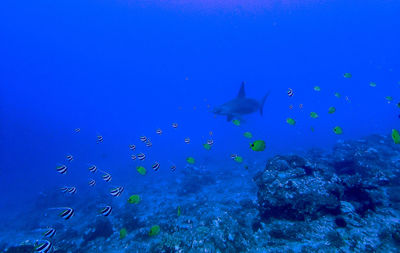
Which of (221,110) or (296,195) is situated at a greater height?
(221,110)

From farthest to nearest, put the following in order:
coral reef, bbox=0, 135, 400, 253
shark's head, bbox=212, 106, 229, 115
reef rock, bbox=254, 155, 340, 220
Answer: shark's head, bbox=212, 106, 229, 115 → reef rock, bbox=254, 155, 340, 220 → coral reef, bbox=0, 135, 400, 253

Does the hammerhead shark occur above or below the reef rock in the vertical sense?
above

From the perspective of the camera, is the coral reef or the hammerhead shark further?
the hammerhead shark

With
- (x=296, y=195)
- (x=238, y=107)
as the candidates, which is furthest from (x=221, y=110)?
(x=296, y=195)

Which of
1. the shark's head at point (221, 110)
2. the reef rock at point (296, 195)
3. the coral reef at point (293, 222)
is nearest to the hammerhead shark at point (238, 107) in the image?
the shark's head at point (221, 110)

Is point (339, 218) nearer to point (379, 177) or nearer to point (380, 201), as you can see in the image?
point (380, 201)

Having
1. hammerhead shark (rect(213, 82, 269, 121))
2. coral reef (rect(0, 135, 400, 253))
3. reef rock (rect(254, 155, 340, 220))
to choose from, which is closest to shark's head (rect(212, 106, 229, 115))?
hammerhead shark (rect(213, 82, 269, 121))

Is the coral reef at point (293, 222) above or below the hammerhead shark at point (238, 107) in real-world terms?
below

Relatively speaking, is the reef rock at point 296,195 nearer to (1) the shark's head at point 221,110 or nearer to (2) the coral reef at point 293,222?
(2) the coral reef at point 293,222

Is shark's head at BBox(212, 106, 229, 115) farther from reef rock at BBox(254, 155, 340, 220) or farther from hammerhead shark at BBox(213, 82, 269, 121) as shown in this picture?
reef rock at BBox(254, 155, 340, 220)

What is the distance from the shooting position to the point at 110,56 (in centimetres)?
16050

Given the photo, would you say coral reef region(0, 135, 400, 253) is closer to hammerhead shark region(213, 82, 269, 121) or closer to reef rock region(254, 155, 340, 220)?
reef rock region(254, 155, 340, 220)

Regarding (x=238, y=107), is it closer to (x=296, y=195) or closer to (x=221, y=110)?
(x=221, y=110)

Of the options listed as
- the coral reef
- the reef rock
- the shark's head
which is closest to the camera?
the coral reef
